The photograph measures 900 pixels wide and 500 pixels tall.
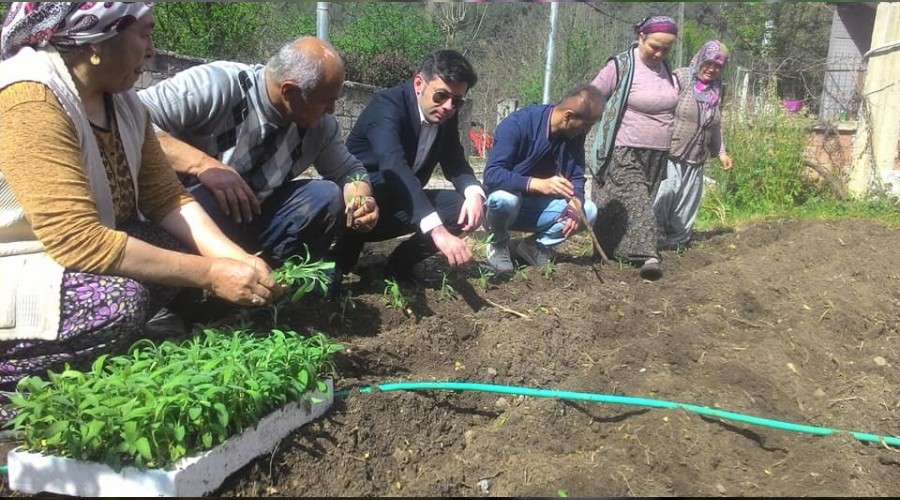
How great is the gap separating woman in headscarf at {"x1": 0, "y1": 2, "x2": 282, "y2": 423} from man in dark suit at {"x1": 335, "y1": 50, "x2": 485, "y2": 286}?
1.44m

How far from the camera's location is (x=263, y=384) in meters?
2.11

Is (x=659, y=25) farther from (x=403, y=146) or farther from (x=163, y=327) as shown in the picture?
(x=163, y=327)

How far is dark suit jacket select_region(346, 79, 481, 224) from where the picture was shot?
12.3 feet

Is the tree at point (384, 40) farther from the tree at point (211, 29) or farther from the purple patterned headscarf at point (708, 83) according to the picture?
the purple patterned headscarf at point (708, 83)

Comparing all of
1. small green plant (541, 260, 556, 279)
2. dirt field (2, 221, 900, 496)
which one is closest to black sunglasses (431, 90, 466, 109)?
dirt field (2, 221, 900, 496)

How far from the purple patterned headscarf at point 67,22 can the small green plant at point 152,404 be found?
911 millimetres

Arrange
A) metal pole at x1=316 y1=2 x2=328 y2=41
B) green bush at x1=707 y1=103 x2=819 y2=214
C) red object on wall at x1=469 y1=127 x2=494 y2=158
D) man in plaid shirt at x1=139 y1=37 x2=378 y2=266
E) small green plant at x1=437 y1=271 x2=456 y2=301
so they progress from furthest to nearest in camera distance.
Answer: red object on wall at x1=469 y1=127 x2=494 y2=158 < green bush at x1=707 y1=103 x2=819 y2=214 < metal pole at x1=316 y1=2 x2=328 y2=41 < small green plant at x1=437 y1=271 x2=456 y2=301 < man in plaid shirt at x1=139 y1=37 x2=378 y2=266

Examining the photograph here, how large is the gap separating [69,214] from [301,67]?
114cm

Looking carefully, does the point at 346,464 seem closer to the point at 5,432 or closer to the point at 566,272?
the point at 5,432

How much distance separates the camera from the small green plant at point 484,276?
4055 millimetres

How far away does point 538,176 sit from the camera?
4930mm

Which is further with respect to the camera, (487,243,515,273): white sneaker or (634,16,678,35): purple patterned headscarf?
(634,16,678,35): purple patterned headscarf

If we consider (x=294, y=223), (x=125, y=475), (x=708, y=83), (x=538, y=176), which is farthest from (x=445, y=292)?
(x=708, y=83)

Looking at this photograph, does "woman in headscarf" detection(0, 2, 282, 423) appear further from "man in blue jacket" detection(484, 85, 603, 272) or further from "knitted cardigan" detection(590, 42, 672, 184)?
"knitted cardigan" detection(590, 42, 672, 184)
